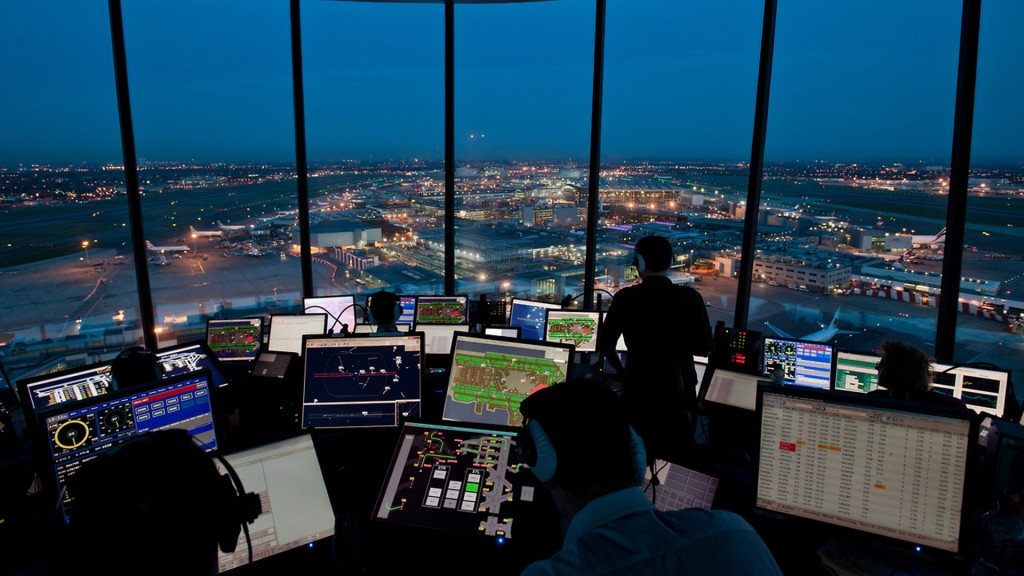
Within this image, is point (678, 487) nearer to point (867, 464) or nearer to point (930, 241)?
point (867, 464)

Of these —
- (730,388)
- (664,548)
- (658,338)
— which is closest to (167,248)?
(658,338)

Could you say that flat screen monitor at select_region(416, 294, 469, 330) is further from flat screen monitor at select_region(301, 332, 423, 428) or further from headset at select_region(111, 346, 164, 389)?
headset at select_region(111, 346, 164, 389)

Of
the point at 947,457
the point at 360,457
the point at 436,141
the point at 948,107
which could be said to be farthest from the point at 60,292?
the point at 948,107

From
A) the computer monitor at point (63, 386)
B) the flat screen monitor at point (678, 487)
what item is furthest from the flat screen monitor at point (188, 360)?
the flat screen monitor at point (678, 487)

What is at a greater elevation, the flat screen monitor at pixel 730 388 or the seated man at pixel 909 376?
the seated man at pixel 909 376

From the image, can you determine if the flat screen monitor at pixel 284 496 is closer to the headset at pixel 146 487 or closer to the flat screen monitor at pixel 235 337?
the headset at pixel 146 487

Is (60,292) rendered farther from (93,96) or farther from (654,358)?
(654,358)

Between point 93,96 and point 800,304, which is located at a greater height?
point 93,96
